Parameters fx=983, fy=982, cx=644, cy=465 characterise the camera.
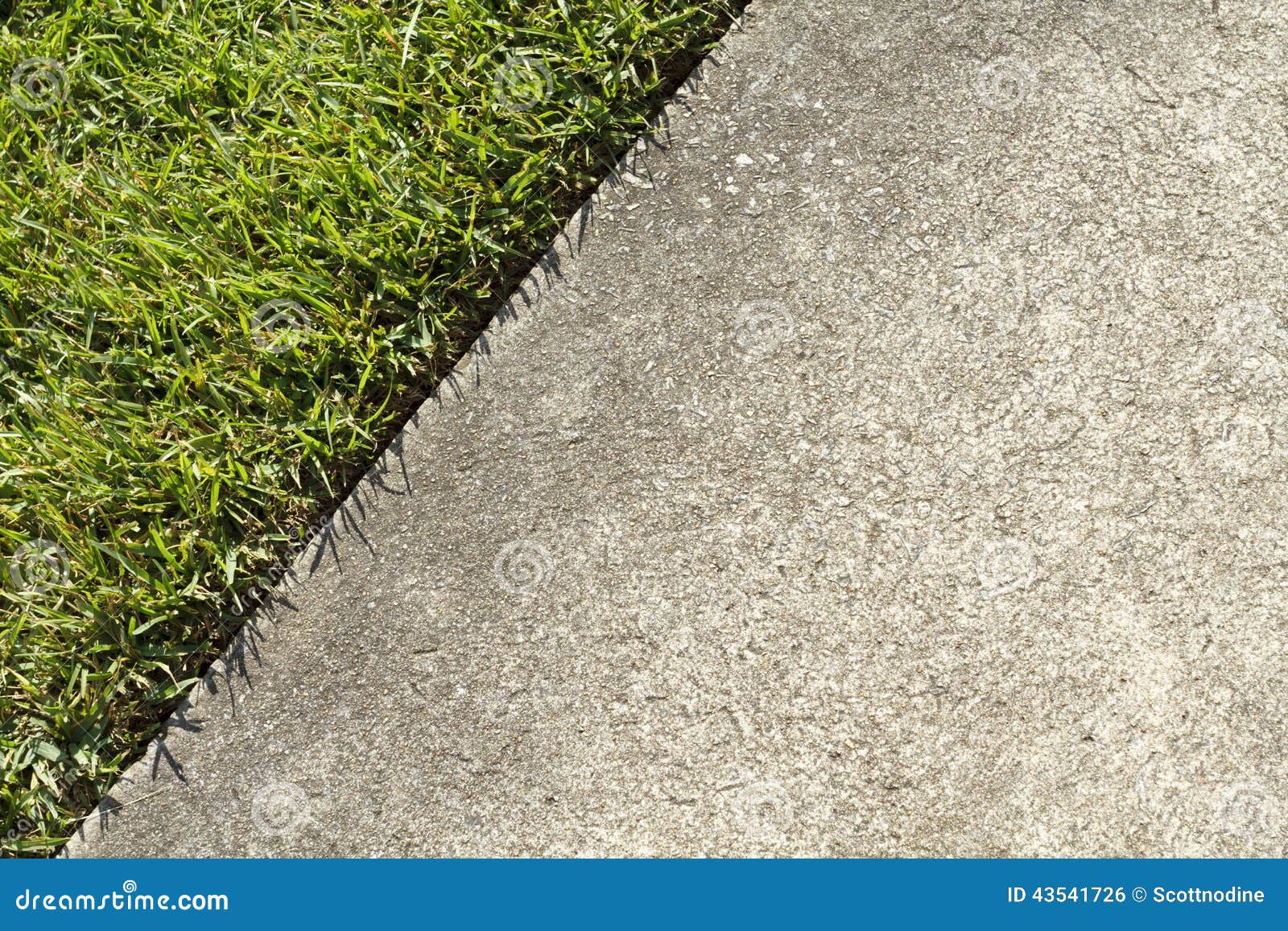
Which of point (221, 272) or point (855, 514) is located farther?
point (221, 272)

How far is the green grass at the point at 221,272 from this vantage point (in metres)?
2.10

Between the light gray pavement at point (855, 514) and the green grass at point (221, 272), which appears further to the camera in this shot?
the green grass at point (221, 272)

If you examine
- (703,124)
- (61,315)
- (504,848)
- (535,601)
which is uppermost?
(703,124)

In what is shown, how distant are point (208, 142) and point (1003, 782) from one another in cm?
227

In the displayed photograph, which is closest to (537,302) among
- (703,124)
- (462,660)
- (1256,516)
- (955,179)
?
(703,124)

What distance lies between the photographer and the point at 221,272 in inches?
Answer: 89.3

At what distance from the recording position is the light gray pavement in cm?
188

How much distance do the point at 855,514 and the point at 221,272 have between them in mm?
1530

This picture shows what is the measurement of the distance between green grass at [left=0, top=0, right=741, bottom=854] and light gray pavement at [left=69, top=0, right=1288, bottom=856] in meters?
0.15

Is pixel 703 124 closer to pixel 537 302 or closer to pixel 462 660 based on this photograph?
pixel 537 302

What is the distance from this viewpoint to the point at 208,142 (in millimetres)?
2377

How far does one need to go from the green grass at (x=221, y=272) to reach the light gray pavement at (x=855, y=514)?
149mm

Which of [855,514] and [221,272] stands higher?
[221,272]

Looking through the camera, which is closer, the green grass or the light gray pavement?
the light gray pavement
